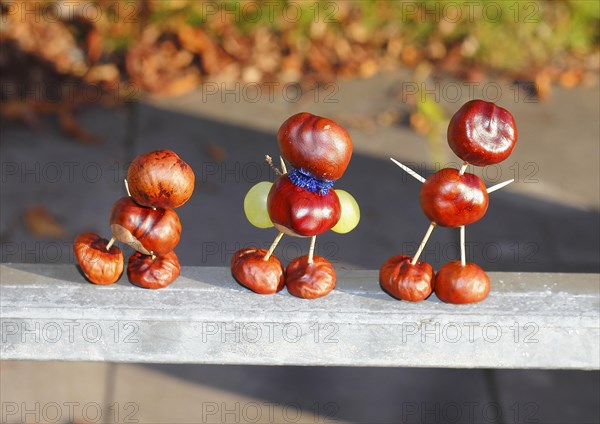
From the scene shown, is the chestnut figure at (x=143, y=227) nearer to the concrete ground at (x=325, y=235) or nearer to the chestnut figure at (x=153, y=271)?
the chestnut figure at (x=153, y=271)

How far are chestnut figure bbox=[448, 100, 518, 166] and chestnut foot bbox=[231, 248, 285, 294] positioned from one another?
22.2 inches

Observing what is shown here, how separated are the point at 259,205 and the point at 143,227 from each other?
0.30 m

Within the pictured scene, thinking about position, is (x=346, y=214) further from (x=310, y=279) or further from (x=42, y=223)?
(x=42, y=223)

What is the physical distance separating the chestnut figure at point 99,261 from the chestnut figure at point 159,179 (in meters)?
0.20

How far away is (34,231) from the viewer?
370cm

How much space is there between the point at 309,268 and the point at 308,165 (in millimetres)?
333

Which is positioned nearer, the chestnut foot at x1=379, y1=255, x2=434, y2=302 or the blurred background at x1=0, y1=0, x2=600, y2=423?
the chestnut foot at x1=379, y1=255, x2=434, y2=302

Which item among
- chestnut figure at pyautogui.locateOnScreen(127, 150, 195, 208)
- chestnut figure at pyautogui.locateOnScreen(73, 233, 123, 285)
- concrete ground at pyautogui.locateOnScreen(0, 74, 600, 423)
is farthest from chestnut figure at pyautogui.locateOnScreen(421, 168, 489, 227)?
concrete ground at pyautogui.locateOnScreen(0, 74, 600, 423)

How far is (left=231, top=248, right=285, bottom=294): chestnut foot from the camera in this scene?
2.03 m

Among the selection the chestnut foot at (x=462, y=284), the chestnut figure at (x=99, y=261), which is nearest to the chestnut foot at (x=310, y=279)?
the chestnut foot at (x=462, y=284)

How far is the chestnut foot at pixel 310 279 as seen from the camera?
2.00 meters

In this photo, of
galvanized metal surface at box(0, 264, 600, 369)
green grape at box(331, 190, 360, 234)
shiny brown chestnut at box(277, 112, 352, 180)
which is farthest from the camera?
green grape at box(331, 190, 360, 234)

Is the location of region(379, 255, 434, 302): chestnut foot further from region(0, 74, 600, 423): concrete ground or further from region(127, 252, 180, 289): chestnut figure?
region(0, 74, 600, 423): concrete ground

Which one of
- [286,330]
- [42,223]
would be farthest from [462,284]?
[42,223]
